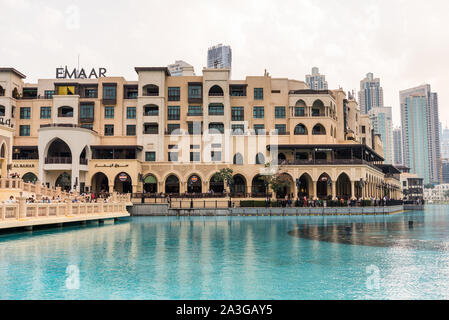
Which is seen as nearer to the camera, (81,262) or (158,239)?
(81,262)

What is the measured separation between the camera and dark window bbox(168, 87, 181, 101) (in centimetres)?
6993

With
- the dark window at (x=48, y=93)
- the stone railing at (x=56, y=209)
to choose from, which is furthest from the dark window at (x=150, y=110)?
the stone railing at (x=56, y=209)

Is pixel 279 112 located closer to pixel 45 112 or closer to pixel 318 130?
pixel 318 130

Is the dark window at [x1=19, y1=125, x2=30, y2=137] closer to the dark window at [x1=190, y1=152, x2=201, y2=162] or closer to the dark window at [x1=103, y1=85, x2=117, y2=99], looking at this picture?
the dark window at [x1=103, y1=85, x2=117, y2=99]

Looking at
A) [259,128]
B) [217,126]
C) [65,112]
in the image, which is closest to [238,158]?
[217,126]

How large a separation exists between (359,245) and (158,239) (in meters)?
11.9

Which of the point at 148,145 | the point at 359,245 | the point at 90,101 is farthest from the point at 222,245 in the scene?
the point at 90,101

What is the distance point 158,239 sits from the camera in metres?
25.7

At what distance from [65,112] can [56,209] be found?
42.4m

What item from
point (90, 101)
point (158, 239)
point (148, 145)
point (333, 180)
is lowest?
point (158, 239)

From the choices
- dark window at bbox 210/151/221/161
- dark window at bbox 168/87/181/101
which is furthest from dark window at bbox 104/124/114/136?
dark window at bbox 210/151/221/161

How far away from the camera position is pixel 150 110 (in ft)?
227
